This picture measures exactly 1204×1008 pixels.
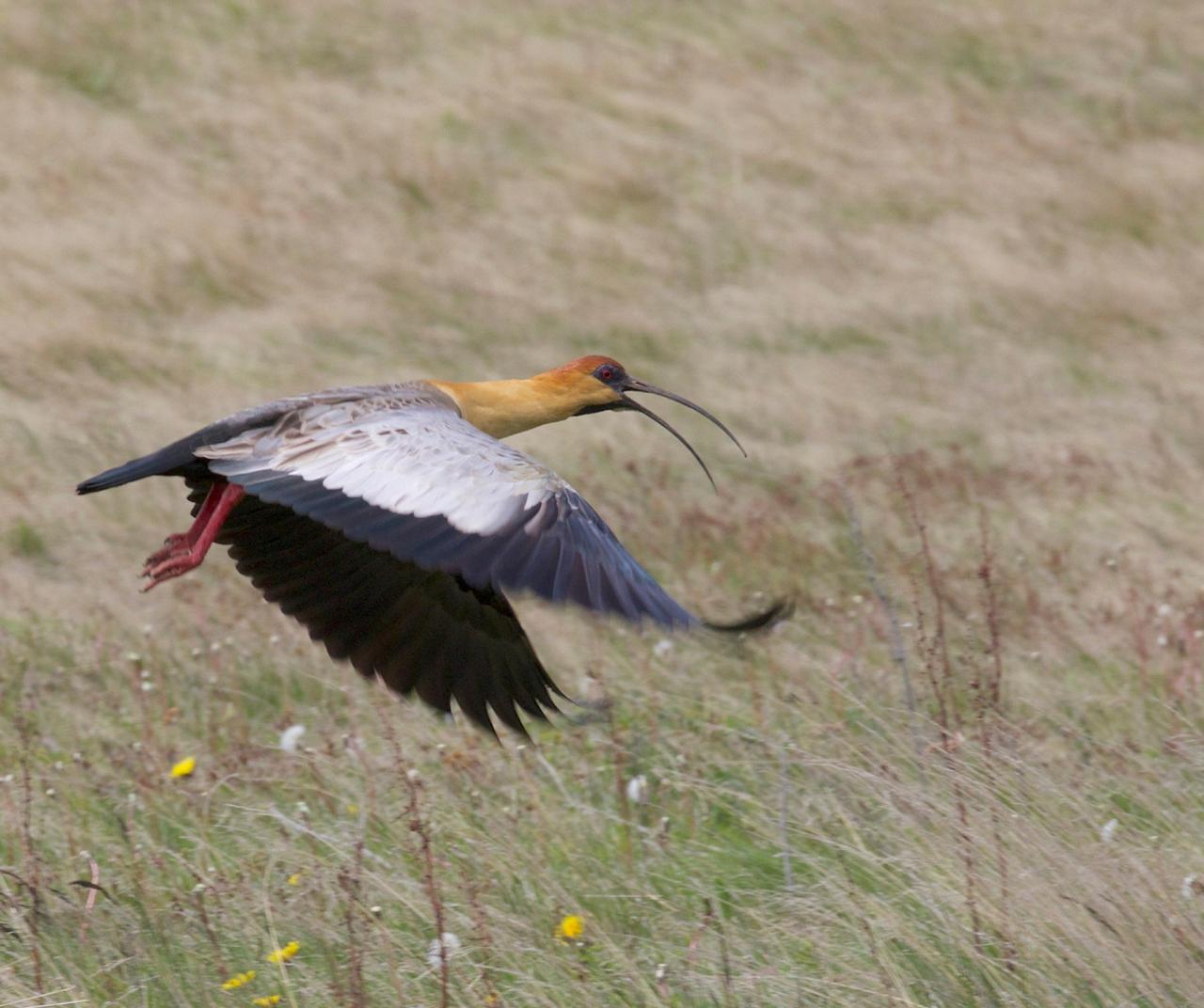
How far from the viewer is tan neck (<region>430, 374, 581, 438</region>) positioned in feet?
20.6

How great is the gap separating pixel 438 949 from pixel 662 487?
16.3ft

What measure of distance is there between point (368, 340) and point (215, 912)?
23.3ft

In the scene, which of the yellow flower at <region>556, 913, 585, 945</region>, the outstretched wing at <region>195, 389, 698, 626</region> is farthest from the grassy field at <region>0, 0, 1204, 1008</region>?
the outstretched wing at <region>195, 389, 698, 626</region>

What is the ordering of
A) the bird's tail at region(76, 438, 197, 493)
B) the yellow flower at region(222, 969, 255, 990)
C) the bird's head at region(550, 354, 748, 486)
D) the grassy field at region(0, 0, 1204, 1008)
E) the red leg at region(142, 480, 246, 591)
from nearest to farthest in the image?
1. the yellow flower at region(222, 969, 255, 990)
2. the grassy field at region(0, 0, 1204, 1008)
3. the bird's tail at region(76, 438, 197, 493)
4. the red leg at region(142, 480, 246, 591)
5. the bird's head at region(550, 354, 748, 486)

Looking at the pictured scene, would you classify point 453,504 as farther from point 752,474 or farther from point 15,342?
point 15,342

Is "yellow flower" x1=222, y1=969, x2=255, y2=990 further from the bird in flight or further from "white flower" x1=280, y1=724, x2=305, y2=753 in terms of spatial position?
"white flower" x1=280, y1=724, x2=305, y2=753

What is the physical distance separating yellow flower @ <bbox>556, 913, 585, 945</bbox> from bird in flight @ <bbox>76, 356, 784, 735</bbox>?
69cm

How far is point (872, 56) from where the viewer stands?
16359 millimetres

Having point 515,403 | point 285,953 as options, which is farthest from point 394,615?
point 285,953

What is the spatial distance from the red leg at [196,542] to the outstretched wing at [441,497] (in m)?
0.31

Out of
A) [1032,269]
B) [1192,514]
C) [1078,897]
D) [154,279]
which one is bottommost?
[154,279]

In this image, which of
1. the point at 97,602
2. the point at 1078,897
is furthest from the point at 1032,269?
the point at 1078,897

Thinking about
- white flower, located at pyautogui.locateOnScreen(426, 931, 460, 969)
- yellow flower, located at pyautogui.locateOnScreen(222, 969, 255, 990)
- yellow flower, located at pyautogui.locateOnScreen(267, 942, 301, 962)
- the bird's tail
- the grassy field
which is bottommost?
the grassy field

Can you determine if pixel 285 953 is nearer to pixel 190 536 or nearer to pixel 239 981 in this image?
pixel 239 981
